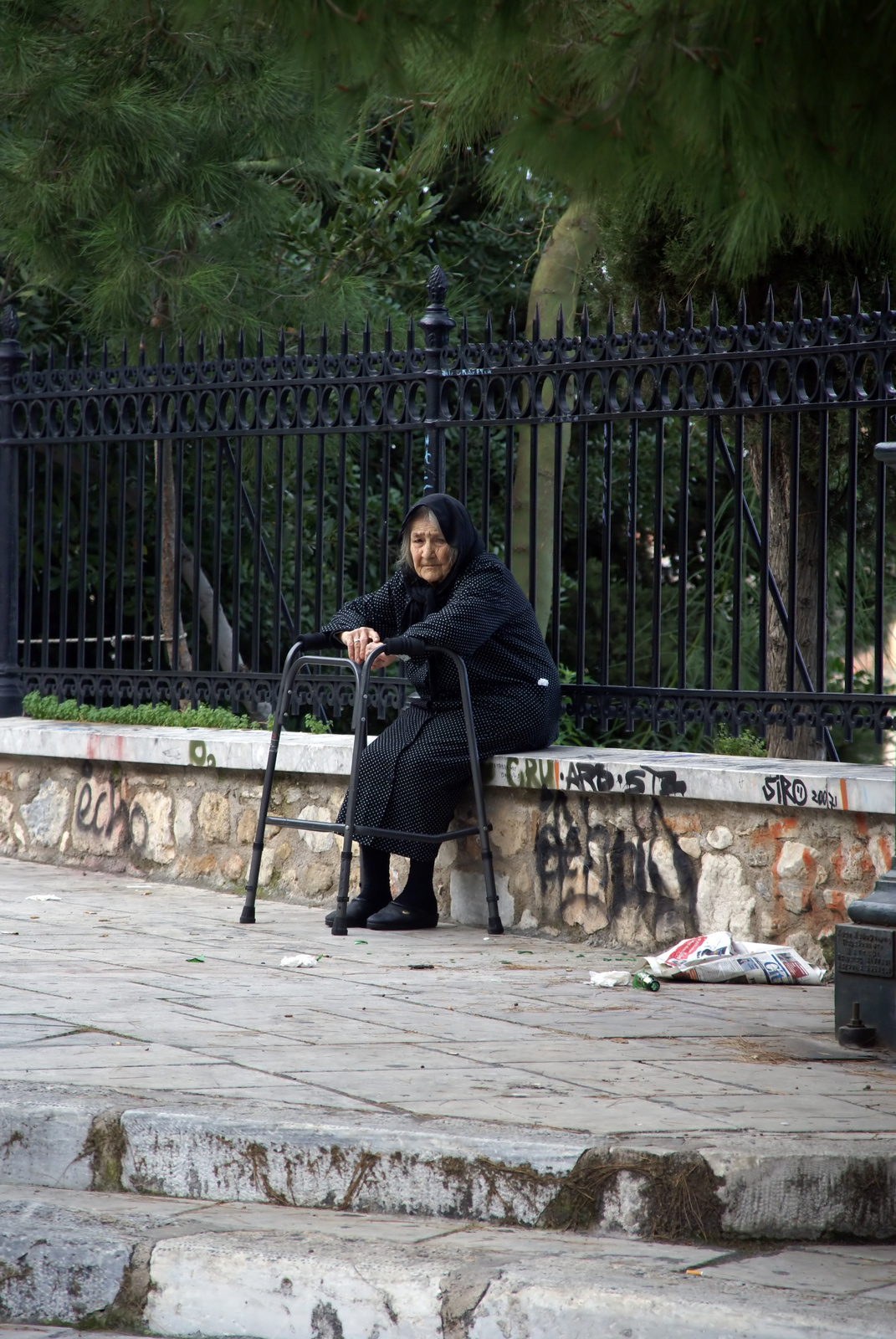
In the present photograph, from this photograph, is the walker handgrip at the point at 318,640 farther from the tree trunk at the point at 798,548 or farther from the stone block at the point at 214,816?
the tree trunk at the point at 798,548

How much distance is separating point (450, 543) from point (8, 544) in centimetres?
302

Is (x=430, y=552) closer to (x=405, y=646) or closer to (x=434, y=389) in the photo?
(x=405, y=646)

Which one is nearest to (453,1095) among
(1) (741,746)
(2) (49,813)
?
(1) (741,746)

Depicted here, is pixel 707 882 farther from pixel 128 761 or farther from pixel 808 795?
pixel 128 761

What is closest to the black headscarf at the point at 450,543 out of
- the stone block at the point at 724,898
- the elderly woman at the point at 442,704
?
the elderly woman at the point at 442,704

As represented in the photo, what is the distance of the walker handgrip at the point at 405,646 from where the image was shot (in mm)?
6254

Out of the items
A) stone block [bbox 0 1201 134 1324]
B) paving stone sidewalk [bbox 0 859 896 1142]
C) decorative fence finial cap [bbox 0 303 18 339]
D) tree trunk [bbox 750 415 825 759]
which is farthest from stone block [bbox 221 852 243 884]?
stone block [bbox 0 1201 134 1324]

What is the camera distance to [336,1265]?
3.16 metres

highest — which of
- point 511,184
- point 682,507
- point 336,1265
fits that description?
point 511,184

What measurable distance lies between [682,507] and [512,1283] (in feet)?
12.0

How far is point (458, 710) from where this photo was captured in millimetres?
6527

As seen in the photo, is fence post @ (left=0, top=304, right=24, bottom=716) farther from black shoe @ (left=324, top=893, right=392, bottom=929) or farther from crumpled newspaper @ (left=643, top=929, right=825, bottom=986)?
crumpled newspaper @ (left=643, top=929, right=825, bottom=986)

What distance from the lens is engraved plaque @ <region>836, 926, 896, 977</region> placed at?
4547mm

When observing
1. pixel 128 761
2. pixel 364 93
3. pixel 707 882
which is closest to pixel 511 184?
pixel 364 93
